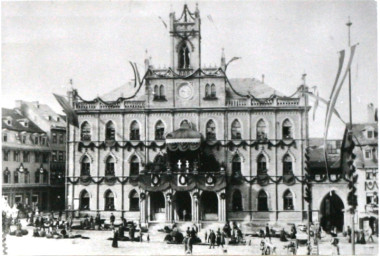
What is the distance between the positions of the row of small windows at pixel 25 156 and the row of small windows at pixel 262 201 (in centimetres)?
1278

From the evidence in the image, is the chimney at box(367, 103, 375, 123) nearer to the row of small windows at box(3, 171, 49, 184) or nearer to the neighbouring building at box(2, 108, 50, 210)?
the neighbouring building at box(2, 108, 50, 210)

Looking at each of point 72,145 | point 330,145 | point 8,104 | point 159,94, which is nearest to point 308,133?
point 330,145

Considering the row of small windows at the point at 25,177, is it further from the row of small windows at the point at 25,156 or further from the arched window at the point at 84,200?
the arched window at the point at 84,200

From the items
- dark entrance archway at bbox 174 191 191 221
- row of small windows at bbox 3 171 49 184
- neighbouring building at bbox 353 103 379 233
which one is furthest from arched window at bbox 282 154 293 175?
row of small windows at bbox 3 171 49 184

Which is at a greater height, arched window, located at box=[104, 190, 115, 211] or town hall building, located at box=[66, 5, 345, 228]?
town hall building, located at box=[66, 5, 345, 228]

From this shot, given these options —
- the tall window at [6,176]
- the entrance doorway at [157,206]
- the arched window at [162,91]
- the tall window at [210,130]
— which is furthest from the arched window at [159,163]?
the tall window at [6,176]

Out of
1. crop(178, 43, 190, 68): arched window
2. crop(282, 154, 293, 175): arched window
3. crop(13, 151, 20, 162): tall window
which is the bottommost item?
crop(282, 154, 293, 175): arched window

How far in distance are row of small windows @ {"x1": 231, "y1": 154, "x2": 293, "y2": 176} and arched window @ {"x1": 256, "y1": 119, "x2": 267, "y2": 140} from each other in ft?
4.08

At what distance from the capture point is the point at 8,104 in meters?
29.0

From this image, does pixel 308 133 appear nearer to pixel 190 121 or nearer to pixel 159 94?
pixel 190 121

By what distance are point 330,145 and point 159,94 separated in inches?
454

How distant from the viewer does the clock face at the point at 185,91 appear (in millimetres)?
36094

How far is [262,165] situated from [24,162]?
15.1 m

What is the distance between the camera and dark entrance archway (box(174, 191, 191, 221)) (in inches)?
1364
